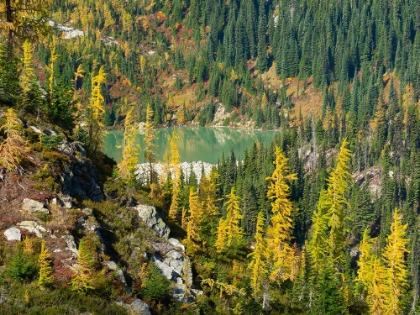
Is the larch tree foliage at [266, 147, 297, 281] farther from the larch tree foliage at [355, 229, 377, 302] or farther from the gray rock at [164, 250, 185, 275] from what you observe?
the gray rock at [164, 250, 185, 275]

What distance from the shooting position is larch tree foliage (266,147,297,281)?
40812 millimetres

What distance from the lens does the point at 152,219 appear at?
102 feet

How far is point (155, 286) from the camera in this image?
22.4m

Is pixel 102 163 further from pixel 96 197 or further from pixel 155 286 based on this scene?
pixel 155 286

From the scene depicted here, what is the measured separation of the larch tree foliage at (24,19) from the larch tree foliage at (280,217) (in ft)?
74.0

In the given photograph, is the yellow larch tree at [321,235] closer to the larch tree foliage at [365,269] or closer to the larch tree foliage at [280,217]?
the larch tree foliage at [280,217]

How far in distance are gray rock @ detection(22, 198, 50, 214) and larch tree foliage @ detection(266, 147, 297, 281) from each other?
69.5 ft

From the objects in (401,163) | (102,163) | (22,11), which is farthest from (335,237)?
(401,163)

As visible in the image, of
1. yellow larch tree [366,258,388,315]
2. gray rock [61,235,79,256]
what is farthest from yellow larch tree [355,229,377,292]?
gray rock [61,235,79,256]

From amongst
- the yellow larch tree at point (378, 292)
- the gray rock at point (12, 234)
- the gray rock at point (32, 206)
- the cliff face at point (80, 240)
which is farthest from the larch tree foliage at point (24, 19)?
the yellow larch tree at point (378, 292)

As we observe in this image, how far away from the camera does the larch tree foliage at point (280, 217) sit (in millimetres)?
40812

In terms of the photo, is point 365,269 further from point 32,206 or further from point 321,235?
point 32,206

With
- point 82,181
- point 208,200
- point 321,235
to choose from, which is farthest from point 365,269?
point 82,181

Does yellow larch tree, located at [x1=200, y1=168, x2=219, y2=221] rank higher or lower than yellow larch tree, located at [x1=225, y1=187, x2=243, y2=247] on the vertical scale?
lower
